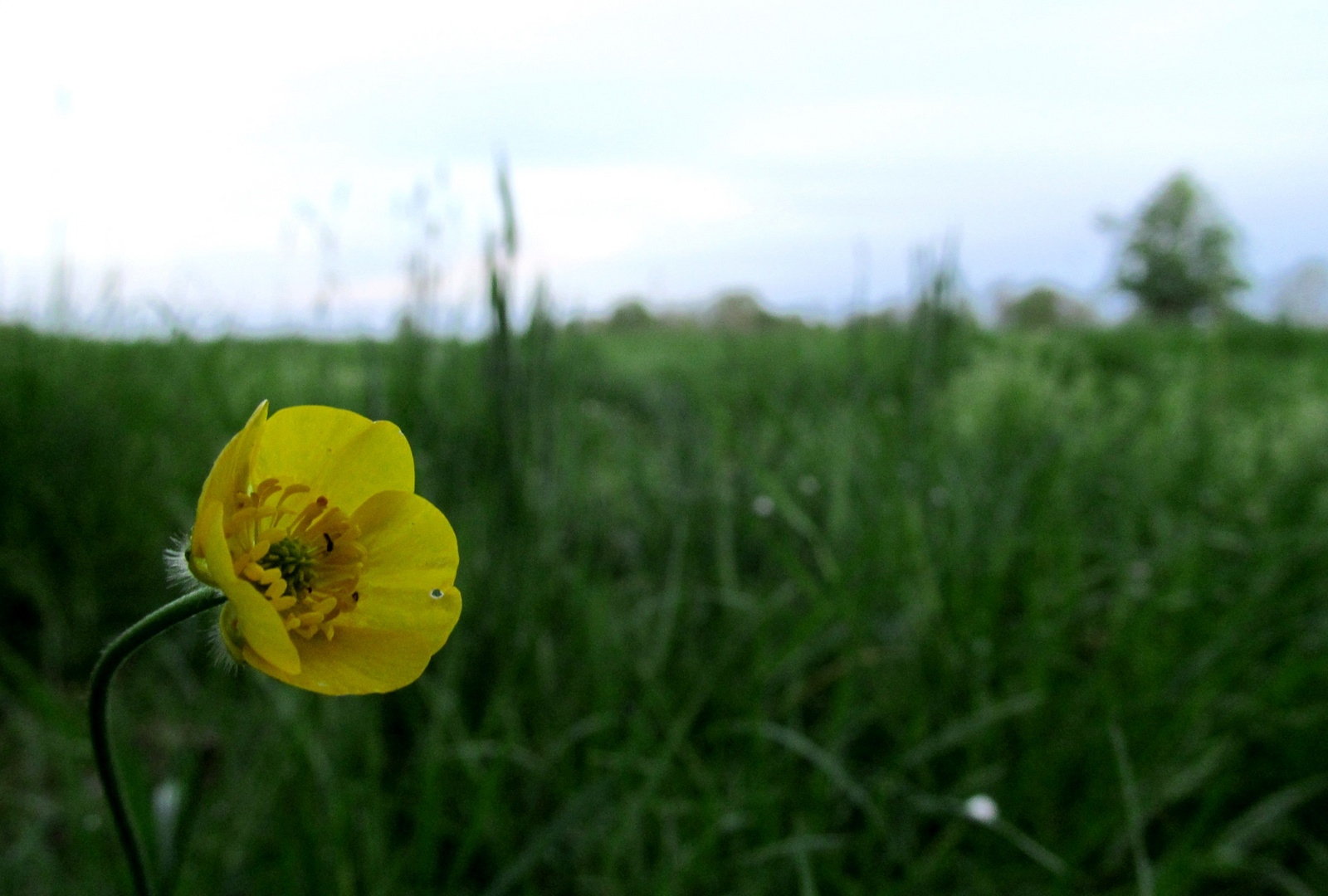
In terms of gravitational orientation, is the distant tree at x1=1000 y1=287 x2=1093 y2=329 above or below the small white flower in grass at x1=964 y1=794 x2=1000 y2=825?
above

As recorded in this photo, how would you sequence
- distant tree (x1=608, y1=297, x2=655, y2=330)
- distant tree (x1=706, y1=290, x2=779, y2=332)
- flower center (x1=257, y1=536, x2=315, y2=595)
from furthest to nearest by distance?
distant tree (x1=608, y1=297, x2=655, y2=330) < distant tree (x1=706, y1=290, x2=779, y2=332) < flower center (x1=257, y1=536, x2=315, y2=595)

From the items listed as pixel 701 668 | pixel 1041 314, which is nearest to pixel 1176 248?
pixel 1041 314

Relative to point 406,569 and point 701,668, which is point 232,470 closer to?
point 406,569

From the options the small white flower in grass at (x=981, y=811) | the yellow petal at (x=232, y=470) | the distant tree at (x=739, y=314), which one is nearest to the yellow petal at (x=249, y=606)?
the yellow petal at (x=232, y=470)

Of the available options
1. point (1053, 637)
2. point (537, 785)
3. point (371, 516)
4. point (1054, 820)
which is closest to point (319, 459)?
point (371, 516)

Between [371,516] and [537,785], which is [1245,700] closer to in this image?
[537,785]

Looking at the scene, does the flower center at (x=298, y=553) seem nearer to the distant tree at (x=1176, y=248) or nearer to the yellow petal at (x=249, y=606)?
the yellow petal at (x=249, y=606)

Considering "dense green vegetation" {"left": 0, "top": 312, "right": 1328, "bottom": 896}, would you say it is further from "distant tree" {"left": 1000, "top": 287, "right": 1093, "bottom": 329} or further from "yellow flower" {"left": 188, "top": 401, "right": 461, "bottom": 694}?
"distant tree" {"left": 1000, "top": 287, "right": 1093, "bottom": 329}

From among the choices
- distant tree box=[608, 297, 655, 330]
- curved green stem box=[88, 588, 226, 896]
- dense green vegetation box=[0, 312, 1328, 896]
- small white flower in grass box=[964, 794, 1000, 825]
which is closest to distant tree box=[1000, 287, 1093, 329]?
distant tree box=[608, 297, 655, 330]
